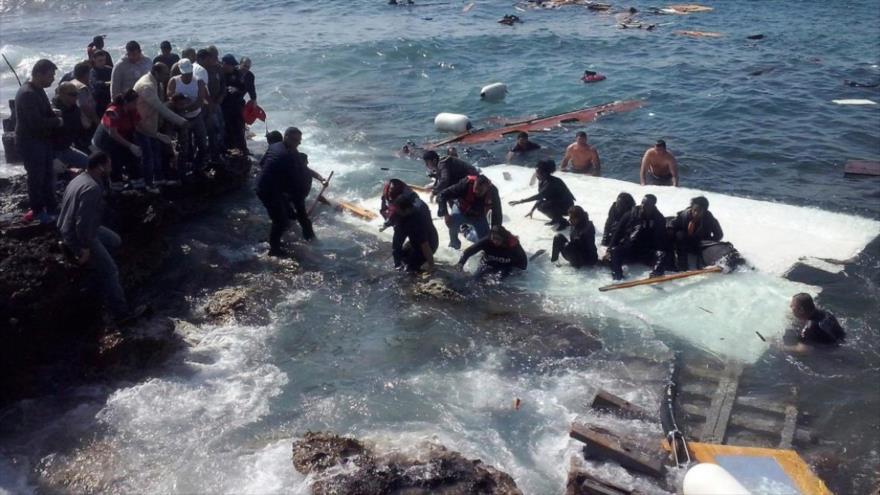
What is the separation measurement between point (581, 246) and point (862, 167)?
8.77 metres

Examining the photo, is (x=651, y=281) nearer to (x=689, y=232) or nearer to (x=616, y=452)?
(x=689, y=232)

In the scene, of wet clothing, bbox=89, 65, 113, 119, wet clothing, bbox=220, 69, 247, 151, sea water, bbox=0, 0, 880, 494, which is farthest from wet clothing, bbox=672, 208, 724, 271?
wet clothing, bbox=89, 65, 113, 119

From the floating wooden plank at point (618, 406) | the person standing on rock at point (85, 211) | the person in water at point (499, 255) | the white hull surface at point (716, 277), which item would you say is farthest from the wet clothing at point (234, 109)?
the floating wooden plank at point (618, 406)

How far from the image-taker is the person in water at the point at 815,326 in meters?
8.55

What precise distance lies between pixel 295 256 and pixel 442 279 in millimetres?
2483

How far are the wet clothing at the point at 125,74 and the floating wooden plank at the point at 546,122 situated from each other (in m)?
7.51

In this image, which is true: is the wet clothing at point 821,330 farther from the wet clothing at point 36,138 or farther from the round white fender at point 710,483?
the wet clothing at point 36,138

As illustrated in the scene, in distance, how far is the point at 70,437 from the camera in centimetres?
717

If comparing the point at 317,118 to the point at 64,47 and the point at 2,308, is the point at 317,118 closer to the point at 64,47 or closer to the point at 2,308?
the point at 2,308

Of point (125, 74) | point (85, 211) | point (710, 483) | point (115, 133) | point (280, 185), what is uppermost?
point (125, 74)

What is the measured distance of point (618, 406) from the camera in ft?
24.3

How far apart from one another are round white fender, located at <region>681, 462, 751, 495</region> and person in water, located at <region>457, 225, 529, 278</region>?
501 cm

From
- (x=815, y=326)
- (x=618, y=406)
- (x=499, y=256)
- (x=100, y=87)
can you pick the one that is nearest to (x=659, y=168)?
(x=499, y=256)

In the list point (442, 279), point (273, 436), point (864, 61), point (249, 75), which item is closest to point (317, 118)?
point (249, 75)
